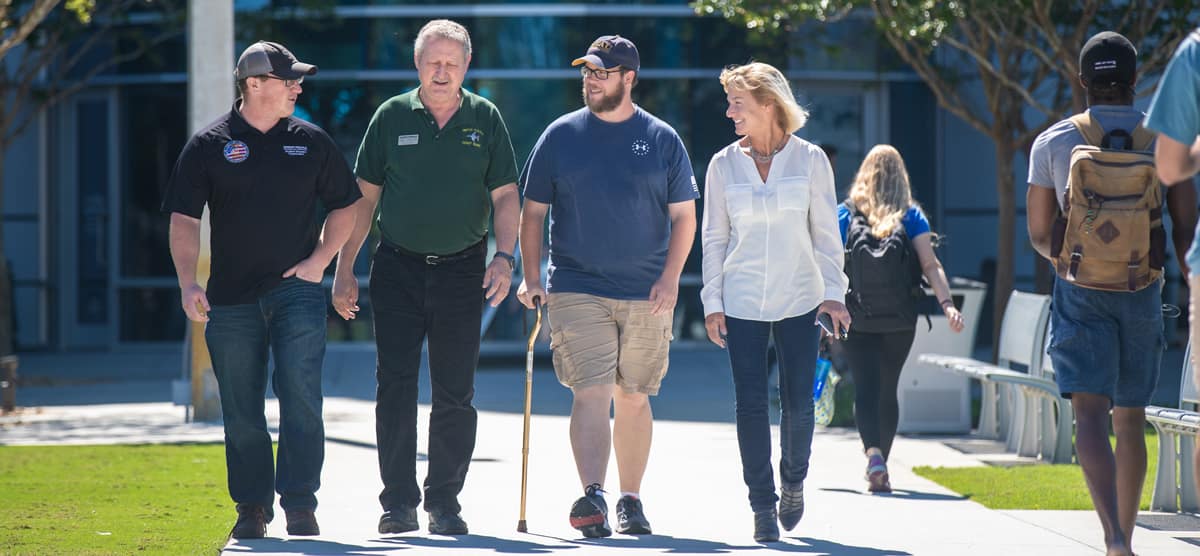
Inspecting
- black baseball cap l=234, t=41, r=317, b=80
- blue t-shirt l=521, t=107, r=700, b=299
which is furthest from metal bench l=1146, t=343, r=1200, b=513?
black baseball cap l=234, t=41, r=317, b=80

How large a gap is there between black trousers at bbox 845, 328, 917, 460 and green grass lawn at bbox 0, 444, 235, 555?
3.12 meters

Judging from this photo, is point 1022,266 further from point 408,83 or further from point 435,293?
point 435,293

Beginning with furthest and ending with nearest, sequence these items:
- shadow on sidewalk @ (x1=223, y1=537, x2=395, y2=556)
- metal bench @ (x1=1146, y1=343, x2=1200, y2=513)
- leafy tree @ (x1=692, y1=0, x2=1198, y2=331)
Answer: leafy tree @ (x1=692, y1=0, x2=1198, y2=331) → metal bench @ (x1=1146, y1=343, x2=1200, y2=513) → shadow on sidewalk @ (x1=223, y1=537, x2=395, y2=556)

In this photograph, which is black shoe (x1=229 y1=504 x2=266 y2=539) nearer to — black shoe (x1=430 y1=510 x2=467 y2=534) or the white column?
black shoe (x1=430 y1=510 x2=467 y2=534)

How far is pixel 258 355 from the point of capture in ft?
21.7

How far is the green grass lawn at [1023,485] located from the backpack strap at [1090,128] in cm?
246

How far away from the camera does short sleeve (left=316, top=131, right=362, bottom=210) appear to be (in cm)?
661

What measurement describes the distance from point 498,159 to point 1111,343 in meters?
2.51

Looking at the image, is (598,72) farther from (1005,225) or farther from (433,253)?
(1005,225)

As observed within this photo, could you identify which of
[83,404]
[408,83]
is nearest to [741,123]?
[83,404]

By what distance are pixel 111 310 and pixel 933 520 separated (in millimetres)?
15980

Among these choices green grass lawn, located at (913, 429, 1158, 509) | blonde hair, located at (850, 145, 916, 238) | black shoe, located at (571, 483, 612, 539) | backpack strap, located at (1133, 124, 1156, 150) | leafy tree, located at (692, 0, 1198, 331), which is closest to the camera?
backpack strap, located at (1133, 124, 1156, 150)

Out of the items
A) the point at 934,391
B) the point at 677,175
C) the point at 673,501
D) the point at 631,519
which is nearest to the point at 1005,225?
the point at 934,391

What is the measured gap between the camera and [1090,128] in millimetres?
5797
